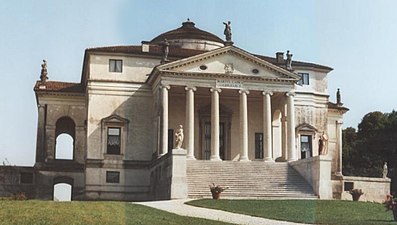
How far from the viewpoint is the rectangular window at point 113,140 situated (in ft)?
176

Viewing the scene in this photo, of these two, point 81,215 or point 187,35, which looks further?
point 187,35

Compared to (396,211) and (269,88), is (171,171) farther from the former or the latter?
(396,211)

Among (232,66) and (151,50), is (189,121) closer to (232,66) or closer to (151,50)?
(232,66)

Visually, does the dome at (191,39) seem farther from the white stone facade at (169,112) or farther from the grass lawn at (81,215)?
the grass lawn at (81,215)

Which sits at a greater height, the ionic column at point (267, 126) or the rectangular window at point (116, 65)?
the rectangular window at point (116, 65)

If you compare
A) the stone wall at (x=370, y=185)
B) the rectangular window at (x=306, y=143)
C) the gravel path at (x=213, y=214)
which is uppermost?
the rectangular window at (x=306, y=143)

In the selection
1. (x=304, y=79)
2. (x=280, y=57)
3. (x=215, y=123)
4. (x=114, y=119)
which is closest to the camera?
(x=215, y=123)

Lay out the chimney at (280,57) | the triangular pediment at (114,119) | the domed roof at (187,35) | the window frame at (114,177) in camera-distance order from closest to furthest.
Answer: the window frame at (114,177) < the triangular pediment at (114,119) < the chimney at (280,57) < the domed roof at (187,35)

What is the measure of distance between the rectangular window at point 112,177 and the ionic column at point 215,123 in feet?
26.5

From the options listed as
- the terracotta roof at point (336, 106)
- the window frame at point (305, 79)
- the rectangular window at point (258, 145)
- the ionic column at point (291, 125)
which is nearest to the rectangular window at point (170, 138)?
the rectangular window at point (258, 145)

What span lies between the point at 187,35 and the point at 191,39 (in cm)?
62

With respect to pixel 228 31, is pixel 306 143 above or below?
below

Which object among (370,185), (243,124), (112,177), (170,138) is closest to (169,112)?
(170,138)

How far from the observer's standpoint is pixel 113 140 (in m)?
53.9
